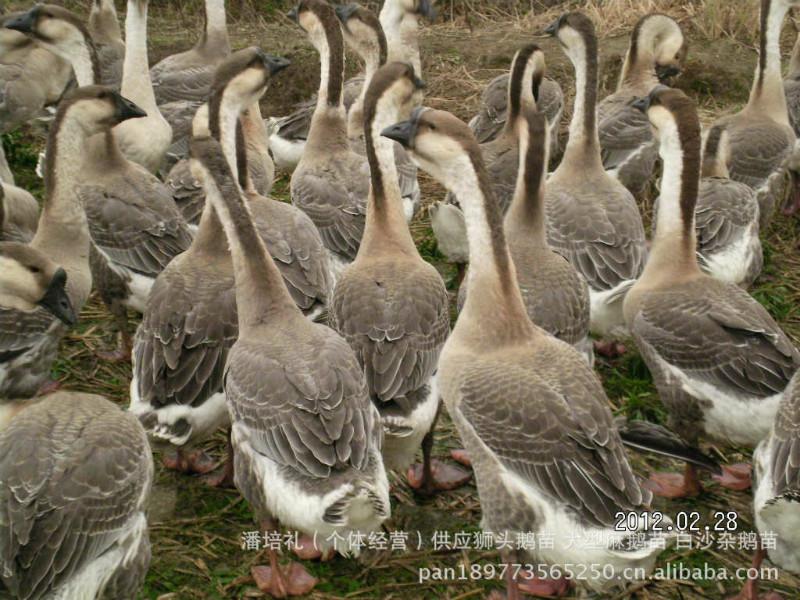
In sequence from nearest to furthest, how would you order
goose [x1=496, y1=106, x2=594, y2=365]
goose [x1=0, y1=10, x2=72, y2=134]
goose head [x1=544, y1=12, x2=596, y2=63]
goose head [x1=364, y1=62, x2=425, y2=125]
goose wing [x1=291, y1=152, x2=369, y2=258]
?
1. goose [x1=496, y1=106, x2=594, y2=365]
2. goose head [x1=364, y1=62, x2=425, y2=125]
3. goose wing [x1=291, y1=152, x2=369, y2=258]
4. goose head [x1=544, y1=12, x2=596, y2=63]
5. goose [x1=0, y1=10, x2=72, y2=134]

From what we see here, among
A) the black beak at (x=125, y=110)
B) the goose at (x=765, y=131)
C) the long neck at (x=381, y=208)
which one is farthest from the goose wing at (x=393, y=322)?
the goose at (x=765, y=131)

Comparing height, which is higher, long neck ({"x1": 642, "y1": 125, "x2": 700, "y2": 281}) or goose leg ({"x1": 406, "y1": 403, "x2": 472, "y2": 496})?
long neck ({"x1": 642, "y1": 125, "x2": 700, "y2": 281})

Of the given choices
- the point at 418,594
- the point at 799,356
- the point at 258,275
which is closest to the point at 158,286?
the point at 258,275

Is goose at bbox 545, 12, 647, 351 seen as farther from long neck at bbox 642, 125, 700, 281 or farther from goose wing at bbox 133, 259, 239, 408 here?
goose wing at bbox 133, 259, 239, 408

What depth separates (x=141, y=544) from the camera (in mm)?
4066

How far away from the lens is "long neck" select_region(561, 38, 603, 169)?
6727 millimetres

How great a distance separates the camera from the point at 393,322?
15.9 ft

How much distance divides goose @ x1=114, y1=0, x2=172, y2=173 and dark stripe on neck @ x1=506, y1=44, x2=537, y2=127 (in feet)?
9.38

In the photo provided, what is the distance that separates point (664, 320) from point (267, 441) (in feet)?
7.73

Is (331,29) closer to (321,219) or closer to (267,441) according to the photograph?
(321,219)

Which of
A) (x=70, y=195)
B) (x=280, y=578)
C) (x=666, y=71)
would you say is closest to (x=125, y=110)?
(x=70, y=195)

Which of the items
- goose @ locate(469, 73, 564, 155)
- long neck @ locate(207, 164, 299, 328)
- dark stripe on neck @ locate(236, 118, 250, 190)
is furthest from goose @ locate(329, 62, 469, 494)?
goose @ locate(469, 73, 564, 155)

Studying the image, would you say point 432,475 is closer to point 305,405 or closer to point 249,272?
point 305,405

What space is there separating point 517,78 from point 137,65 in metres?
3.27
